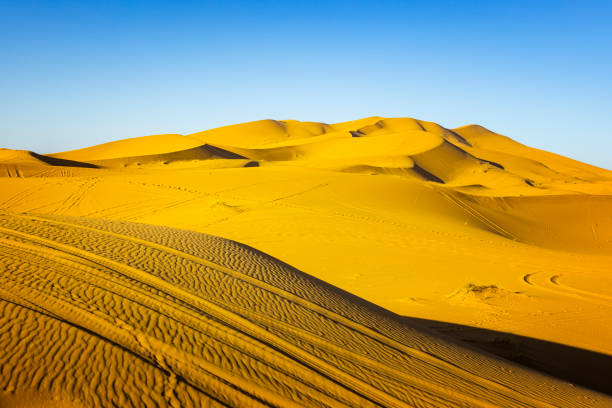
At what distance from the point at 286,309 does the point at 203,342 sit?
2014mm

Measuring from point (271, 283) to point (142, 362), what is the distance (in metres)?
3.82

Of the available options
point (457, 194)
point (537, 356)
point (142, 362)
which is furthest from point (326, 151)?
point (142, 362)

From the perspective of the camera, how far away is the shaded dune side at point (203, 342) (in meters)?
3.81

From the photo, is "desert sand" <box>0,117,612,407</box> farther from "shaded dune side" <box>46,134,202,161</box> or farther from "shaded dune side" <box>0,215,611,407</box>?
"shaded dune side" <box>46,134,202,161</box>

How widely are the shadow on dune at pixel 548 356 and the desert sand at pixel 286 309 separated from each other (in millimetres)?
37

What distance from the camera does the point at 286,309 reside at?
21.4 feet

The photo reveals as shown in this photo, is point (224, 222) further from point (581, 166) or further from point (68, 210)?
point (581, 166)

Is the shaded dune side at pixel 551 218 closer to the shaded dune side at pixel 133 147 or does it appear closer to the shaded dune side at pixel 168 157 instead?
the shaded dune side at pixel 168 157

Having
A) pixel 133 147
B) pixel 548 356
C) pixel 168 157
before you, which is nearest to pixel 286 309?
pixel 548 356

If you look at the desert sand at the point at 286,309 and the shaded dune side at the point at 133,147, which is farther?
the shaded dune side at the point at 133,147

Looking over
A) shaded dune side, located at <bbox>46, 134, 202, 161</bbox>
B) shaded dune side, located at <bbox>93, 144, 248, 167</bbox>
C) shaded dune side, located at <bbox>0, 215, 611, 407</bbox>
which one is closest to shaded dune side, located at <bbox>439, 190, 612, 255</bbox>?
shaded dune side, located at <bbox>0, 215, 611, 407</bbox>

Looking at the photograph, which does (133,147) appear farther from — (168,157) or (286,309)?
(286,309)

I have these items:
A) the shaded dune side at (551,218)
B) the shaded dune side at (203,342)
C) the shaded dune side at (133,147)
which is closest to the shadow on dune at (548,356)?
the shaded dune side at (203,342)

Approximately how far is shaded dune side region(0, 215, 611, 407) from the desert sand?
23mm
